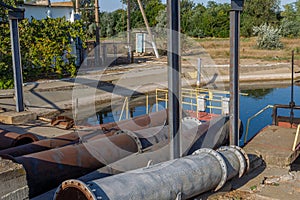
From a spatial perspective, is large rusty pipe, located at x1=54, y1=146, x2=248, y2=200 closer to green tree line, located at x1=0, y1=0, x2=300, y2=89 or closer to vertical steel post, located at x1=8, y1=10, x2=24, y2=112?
vertical steel post, located at x1=8, y1=10, x2=24, y2=112

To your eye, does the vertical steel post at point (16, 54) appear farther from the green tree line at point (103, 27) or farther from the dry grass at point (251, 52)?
the dry grass at point (251, 52)

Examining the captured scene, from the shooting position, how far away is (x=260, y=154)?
8.05 m

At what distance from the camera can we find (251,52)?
40.6m

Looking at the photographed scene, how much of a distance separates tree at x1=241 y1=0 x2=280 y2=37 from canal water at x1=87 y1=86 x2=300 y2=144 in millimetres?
28357

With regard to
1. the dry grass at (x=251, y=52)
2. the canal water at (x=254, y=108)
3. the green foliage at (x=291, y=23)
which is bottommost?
the canal water at (x=254, y=108)

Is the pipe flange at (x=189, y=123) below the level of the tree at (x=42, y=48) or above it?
below

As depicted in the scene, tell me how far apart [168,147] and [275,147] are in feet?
8.04

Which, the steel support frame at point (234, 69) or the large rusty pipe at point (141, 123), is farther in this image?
the large rusty pipe at point (141, 123)

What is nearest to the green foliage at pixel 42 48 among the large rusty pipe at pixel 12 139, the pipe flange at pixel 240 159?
the large rusty pipe at pixel 12 139

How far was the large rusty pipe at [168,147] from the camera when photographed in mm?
6711

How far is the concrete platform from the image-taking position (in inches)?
309

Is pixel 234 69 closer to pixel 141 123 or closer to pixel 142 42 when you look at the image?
pixel 141 123

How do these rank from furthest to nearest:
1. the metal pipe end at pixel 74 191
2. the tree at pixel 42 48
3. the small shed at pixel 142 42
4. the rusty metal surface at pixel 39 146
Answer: the small shed at pixel 142 42 < the tree at pixel 42 48 < the rusty metal surface at pixel 39 146 < the metal pipe end at pixel 74 191

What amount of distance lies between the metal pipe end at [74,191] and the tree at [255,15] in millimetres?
49999
